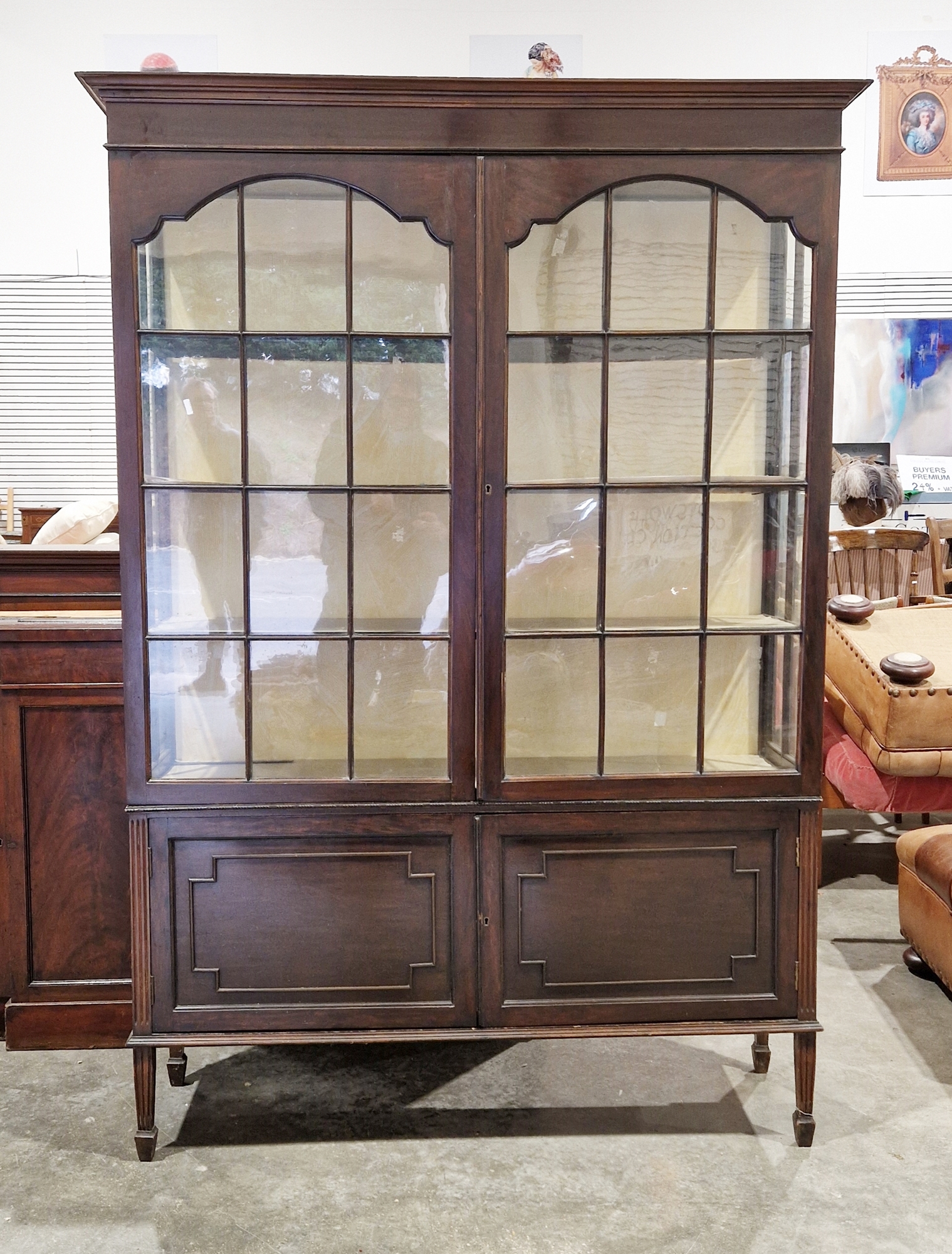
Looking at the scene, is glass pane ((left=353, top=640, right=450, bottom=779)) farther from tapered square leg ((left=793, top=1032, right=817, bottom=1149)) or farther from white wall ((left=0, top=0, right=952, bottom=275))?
white wall ((left=0, top=0, right=952, bottom=275))

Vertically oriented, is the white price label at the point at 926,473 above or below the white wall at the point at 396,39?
below

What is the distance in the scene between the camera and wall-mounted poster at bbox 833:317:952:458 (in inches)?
210

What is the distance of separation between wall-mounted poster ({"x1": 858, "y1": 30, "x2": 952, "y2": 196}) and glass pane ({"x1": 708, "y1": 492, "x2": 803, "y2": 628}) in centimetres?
395

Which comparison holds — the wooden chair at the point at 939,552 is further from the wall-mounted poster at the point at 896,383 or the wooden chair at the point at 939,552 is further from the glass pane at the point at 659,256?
the glass pane at the point at 659,256

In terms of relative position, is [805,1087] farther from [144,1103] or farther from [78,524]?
[78,524]

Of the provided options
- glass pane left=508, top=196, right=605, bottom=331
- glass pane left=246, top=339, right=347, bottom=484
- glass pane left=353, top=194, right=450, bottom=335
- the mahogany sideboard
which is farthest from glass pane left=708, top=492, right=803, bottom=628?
the mahogany sideboard

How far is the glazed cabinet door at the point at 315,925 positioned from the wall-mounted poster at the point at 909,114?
4.74m

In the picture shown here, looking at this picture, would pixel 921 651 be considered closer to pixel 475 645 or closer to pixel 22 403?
pixel 475 645

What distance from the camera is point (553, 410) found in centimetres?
210

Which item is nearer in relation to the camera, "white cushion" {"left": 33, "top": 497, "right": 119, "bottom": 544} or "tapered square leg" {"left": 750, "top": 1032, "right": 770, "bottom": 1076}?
"tapered square leg" {"left": 750, "top": 1032, "right": 770, "bottom": 1076}

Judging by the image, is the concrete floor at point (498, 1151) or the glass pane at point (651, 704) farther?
the glass pane at point (651, 704)

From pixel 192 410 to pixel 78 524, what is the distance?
0.85 meters

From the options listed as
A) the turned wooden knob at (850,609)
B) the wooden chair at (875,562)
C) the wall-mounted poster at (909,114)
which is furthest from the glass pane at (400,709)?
the wall-mounted poster at (909,114)

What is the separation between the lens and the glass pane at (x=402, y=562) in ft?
6.87
